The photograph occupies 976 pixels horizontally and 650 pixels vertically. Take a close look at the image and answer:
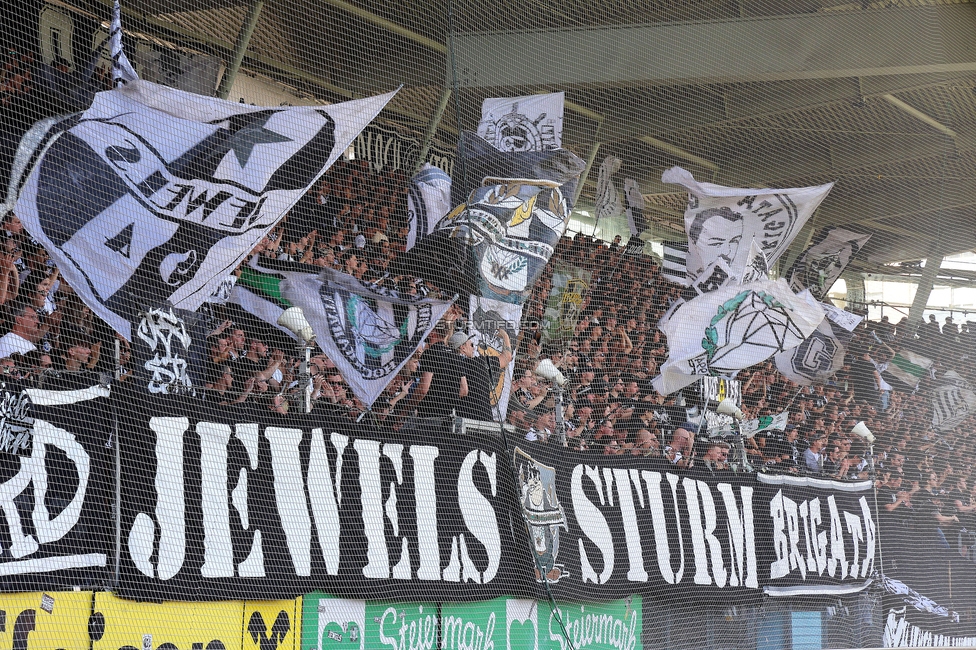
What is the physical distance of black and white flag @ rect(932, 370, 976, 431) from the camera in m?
9.46

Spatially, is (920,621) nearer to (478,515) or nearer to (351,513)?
(478,515)

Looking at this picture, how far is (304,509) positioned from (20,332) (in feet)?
5.54

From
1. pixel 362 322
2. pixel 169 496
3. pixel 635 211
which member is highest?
pixel 635 211

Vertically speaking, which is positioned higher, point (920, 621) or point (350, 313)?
point (350, 313)

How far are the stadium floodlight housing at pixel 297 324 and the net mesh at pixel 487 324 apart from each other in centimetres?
2

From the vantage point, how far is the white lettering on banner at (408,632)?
6.09m

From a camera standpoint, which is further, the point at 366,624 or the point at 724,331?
the point at 724,331

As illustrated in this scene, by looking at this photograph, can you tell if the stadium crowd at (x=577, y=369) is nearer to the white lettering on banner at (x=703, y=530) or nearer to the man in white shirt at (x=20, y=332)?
the man in white shirt at (x=20, y=332)

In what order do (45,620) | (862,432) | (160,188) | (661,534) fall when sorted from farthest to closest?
(862,432) < (661,534) < (160,188) < (45,620)

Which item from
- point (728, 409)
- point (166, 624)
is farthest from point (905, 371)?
point (166, 624)

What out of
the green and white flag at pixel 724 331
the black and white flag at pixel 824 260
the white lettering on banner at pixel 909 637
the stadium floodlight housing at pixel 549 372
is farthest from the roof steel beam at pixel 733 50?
the white lettering on banner at pixel 909 637

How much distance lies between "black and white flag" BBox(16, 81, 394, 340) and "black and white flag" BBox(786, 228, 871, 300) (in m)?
4.25

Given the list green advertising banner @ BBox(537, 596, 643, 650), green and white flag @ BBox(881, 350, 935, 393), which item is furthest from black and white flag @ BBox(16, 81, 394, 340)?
green and white flag @ BBox(881, 350, 935, 393)

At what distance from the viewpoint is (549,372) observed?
7230mm
